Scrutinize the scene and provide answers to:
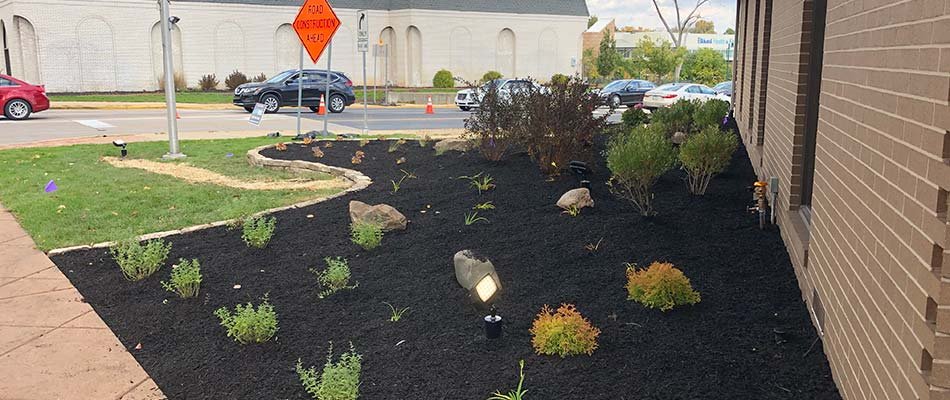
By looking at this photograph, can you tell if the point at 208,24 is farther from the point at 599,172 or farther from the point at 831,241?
the point at 831,241

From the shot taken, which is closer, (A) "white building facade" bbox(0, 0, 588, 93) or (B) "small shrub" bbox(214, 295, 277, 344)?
(B) "small shrub" bbox(214, 295, 277, 344)

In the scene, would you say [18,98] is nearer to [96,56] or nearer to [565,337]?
[96,56]

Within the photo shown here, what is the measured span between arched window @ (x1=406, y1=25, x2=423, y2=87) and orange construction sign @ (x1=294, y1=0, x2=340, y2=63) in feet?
97.1

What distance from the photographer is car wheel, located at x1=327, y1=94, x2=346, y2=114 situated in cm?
2839

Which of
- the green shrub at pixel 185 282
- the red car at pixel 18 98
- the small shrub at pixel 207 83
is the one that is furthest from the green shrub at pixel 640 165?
the small shrub at pixel 207 83

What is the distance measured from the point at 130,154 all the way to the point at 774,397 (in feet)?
39.8

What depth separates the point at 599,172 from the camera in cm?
848

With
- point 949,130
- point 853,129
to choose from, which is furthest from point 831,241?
point 949,130

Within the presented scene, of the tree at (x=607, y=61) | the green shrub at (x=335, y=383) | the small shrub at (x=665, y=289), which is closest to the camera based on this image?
the green shrub at (x=335, y=383)

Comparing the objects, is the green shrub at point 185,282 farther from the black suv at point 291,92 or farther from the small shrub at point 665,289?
the black suv at point 291,92

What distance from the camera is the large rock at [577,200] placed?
632cm

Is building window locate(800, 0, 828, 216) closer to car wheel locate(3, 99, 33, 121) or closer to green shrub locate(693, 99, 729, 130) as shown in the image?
green shrub locate(693, 99, 729, 130)

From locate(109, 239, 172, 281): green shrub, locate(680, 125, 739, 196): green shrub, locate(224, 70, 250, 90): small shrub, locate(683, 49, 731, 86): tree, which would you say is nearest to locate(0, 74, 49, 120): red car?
locate(224, 70, 250, 90): small shrub

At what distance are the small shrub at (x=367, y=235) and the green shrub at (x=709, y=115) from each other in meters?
6.93
